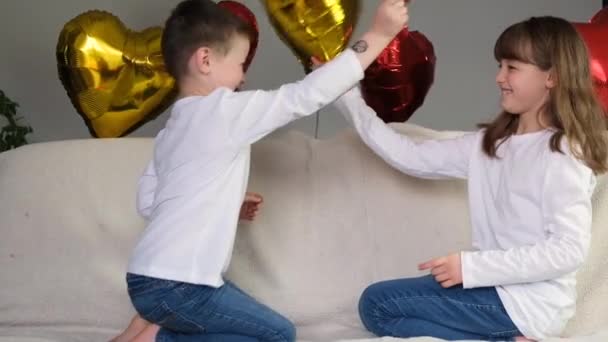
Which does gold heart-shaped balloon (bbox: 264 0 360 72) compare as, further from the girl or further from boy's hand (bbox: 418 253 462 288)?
boy's hand (bbox: 418 253 462 288)

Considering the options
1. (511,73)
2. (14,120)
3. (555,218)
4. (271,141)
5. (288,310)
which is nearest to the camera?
(555,218)

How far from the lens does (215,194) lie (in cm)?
149

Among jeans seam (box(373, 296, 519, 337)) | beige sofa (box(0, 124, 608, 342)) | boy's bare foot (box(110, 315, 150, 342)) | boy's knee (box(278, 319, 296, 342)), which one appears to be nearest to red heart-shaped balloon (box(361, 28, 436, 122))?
beige sofa (box(0, 124, 608, 342))

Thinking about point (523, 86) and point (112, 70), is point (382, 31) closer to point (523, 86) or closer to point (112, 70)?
point (523, 86)

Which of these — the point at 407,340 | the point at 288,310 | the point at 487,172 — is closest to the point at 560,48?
the point at 487,172

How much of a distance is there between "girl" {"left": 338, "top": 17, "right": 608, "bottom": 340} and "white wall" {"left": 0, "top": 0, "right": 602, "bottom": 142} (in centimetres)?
89

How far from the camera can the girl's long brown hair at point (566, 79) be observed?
155 cm

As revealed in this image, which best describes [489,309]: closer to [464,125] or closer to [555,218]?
[555,218]

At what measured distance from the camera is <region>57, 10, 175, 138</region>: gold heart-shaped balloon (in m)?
1.98

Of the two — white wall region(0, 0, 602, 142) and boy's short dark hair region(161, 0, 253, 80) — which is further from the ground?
boy's short dark hair region(161, 0, 253, 80)

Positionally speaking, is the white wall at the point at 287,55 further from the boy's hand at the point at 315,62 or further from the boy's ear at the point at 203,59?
the boy's ear at the point at 203,59

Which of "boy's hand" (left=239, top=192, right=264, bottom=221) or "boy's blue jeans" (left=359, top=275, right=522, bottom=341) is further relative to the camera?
"boy's hand" (left=239, top=192, right=264, bottom=221)

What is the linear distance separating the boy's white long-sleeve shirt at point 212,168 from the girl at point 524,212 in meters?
0.37

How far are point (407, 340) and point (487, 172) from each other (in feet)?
1.23
